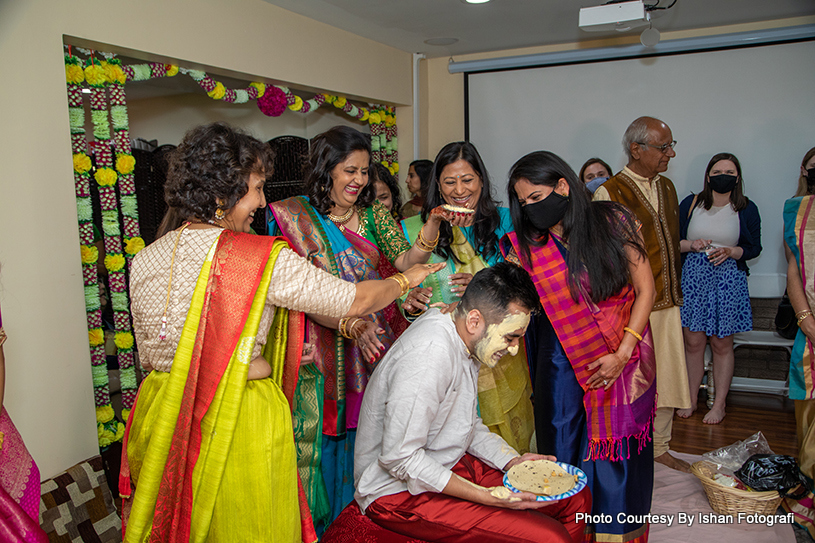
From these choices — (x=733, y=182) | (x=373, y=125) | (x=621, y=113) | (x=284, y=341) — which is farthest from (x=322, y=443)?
(x=621, y=113)

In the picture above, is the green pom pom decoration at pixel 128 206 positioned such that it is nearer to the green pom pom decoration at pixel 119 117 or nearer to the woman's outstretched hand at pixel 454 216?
the green pom pom decoration at pixel 119 117

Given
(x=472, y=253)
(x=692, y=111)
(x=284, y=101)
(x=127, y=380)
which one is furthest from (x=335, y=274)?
(x=692, y=111)

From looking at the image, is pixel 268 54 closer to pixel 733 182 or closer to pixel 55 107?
pixel 55 107

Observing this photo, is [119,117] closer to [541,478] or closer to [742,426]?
[541,478]

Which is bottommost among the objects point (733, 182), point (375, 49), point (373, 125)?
point (733, 182)

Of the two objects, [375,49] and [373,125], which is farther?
[373,125]

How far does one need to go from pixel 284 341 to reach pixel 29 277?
1413mm

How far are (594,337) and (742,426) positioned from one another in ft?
7.37

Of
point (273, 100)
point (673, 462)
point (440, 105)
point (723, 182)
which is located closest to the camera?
point (673, 462)

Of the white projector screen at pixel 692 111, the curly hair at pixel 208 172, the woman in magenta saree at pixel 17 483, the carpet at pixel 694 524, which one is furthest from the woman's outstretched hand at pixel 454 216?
the white projector screen at pixel 692 111

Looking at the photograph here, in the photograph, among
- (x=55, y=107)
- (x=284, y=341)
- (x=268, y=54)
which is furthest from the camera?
(x=268, y=54)

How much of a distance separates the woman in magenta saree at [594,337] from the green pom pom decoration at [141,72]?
6.61 feet

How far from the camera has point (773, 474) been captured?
8.24ft

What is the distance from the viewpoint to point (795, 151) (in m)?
4.48
